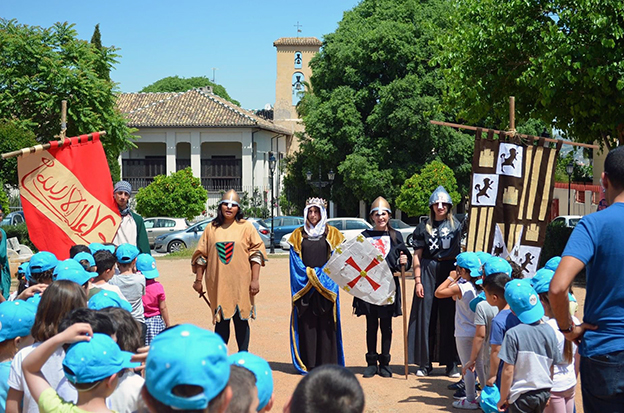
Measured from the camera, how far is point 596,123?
15.7m

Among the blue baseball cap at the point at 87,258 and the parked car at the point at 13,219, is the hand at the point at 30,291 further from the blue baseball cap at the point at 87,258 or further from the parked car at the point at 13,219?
the parked car at the point at 13,219

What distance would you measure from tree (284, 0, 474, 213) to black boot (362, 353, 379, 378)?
27.5 metres

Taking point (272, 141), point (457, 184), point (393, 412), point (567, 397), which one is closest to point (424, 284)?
point (393, 412)

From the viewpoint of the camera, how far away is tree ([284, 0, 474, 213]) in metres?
35.1

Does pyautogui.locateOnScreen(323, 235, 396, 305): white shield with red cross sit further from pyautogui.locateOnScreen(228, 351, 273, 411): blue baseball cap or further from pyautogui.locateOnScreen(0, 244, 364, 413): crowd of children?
pyautogui.locateOnScreen(228, 351, 273, 411): blue baseball cap

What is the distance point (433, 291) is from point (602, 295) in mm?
4294

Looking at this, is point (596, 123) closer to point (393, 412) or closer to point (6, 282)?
point (393, 412)

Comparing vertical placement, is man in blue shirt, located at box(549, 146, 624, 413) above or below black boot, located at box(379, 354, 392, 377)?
above

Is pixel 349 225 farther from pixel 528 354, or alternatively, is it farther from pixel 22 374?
pixel 22 374

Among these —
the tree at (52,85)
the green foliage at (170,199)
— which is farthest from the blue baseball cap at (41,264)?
the green foliage at (170,199)

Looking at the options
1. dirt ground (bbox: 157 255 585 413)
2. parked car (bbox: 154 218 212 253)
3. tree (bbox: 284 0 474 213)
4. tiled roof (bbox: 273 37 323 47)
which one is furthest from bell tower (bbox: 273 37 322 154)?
dirt ground (bbox: 157 255 585 413)

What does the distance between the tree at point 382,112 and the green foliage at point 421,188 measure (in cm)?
295

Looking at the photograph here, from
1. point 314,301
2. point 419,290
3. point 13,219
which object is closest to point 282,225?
point 13,219

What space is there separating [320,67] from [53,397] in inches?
1425
